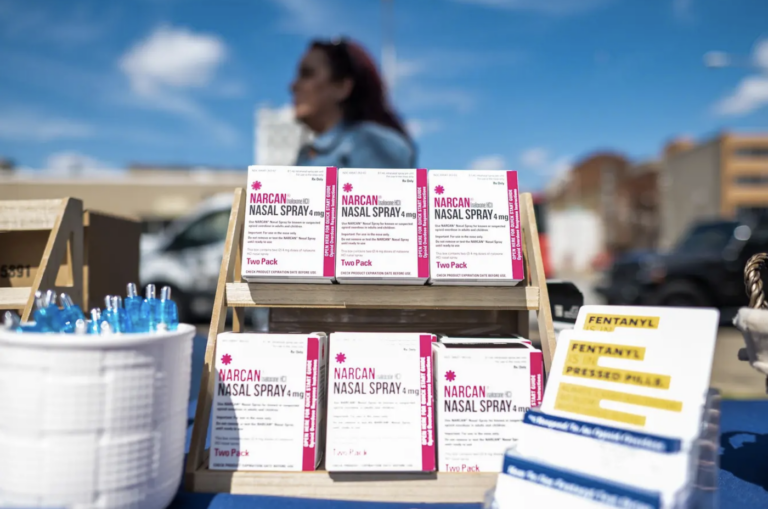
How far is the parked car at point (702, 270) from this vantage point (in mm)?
6781

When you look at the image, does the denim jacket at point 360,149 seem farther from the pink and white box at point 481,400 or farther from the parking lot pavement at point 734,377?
the parking lot pavement at point 734,377

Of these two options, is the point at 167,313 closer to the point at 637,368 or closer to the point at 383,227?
the point at 383,227

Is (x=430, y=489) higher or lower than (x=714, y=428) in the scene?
lower

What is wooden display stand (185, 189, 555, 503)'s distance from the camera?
1.37 meters

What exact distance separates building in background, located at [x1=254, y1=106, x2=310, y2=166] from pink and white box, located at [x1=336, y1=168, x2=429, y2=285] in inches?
146

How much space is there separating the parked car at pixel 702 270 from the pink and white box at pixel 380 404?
648 cm

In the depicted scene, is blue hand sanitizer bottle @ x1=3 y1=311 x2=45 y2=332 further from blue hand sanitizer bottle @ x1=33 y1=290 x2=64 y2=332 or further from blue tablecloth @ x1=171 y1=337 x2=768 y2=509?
blue tablecloth @ x1=171 y1=337 x2=768 y2=509

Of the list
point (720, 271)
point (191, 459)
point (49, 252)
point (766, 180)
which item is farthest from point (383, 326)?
point (766, 180)

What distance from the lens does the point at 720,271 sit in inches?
268

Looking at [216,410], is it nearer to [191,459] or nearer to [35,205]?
[191,459]

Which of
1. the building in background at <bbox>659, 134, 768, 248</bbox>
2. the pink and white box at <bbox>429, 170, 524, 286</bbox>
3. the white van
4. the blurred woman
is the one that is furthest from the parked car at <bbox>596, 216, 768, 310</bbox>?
the building in background at <bbox>659, 134, 768, 248</bbox>

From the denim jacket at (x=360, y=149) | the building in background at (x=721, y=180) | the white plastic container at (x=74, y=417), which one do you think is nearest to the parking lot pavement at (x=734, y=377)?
the denim jacket at (x=360, y=149)

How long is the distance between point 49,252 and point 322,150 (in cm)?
117

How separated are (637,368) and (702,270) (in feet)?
22.4
